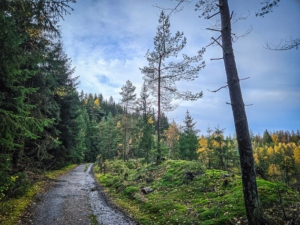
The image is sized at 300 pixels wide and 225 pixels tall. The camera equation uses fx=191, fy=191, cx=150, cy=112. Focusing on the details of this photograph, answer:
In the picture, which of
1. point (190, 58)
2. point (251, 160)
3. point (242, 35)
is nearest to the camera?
point (251, 160)

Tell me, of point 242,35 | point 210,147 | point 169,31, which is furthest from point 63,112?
point 242,35

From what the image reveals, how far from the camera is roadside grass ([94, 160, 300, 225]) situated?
673cm

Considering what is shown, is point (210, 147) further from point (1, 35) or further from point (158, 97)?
point (1, 35)

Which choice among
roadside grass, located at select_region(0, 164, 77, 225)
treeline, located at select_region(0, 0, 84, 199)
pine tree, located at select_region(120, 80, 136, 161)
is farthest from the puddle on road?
pine tree, located at select_region(120, 80, 136, 161)

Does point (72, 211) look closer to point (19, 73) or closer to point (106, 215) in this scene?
point (106, 215)

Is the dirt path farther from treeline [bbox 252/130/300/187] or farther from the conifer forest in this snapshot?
treeline [bbox 252/130/300/187]

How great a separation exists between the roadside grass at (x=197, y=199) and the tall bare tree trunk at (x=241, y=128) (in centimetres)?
101

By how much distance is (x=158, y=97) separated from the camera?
1880 cm

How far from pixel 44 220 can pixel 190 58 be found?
15.1m

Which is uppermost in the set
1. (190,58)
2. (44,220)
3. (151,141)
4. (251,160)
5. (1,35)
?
(190,58)

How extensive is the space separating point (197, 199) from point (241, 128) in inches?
206

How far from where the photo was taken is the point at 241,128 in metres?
5.70

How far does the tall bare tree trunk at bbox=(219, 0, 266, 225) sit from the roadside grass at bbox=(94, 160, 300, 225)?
3.33 ft

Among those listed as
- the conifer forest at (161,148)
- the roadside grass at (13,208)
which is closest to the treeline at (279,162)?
the conifer forest at (161,148)
